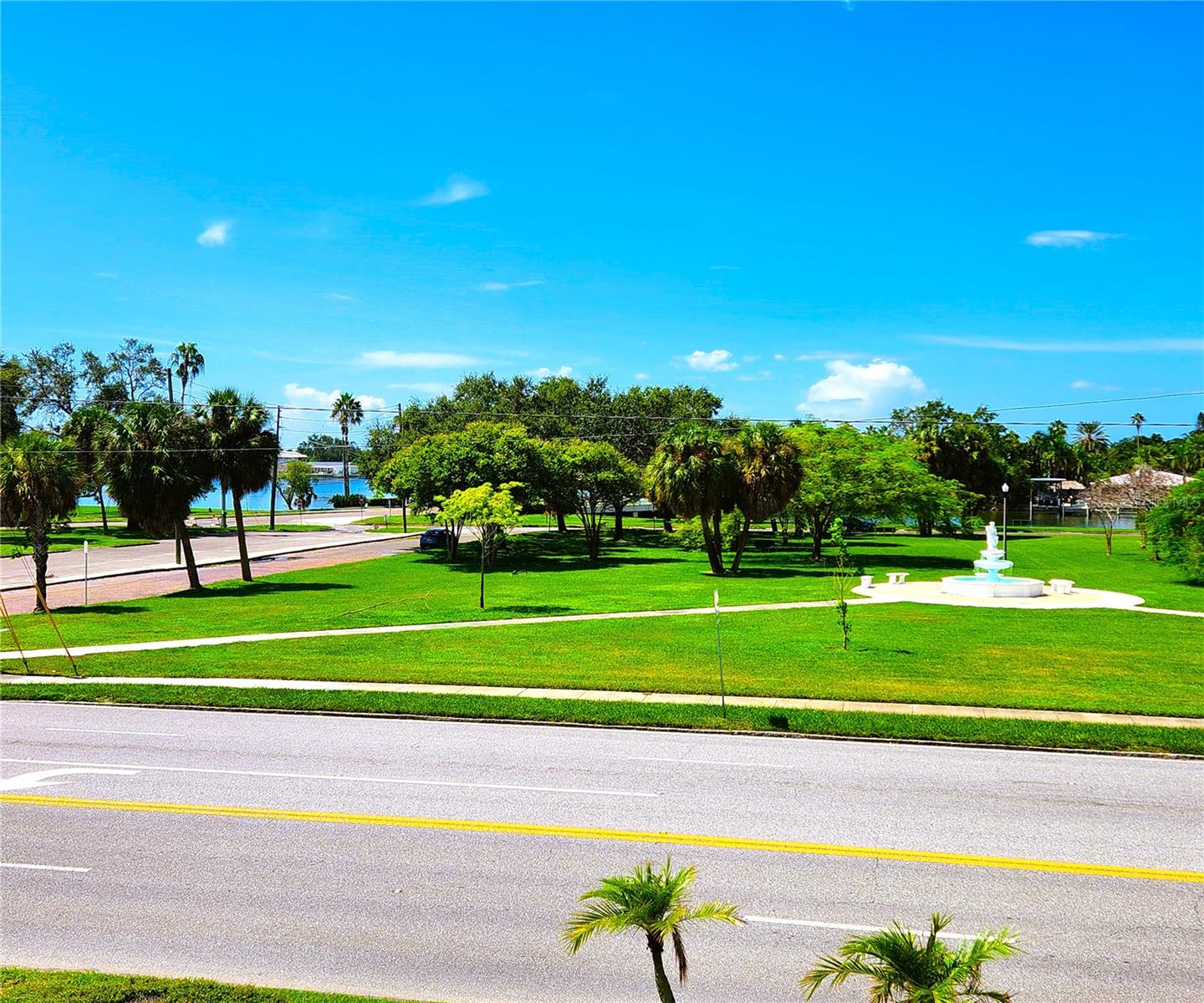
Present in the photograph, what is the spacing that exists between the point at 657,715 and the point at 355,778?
590 centimetres

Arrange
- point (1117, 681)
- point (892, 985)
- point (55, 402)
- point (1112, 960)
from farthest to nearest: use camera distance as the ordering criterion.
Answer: point (55, 402) → point (1117, 681) → point (1112, 960) → point (892, 985)

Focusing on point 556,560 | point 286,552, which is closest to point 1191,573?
point 556,560

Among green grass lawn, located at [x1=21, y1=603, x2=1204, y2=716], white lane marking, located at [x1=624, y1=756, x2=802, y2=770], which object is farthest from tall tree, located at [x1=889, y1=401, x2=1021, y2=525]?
white lane marking, located at [x1=624, y1=756, x2=802, y2=770]

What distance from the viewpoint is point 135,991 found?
7297 millimetres

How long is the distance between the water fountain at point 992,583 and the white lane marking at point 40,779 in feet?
96.8

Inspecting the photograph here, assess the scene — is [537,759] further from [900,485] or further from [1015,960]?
[900,485]

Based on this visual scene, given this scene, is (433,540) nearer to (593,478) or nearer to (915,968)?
(593,478)

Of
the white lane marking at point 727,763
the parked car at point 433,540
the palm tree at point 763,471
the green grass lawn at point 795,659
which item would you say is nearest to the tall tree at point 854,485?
the palm tree at point 763,471

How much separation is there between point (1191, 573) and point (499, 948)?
130 feet

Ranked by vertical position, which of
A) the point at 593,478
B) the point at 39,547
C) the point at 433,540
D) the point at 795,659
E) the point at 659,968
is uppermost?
the point at 593,478

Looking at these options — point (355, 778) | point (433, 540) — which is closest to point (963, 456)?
point (433, 540)

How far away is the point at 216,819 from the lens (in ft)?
37.5

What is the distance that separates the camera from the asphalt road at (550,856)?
794 cm

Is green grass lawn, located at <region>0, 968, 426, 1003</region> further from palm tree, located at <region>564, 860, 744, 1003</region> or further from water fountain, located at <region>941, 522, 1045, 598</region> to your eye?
water fountain, located at <region>941, 522, 1045, 598</region>
